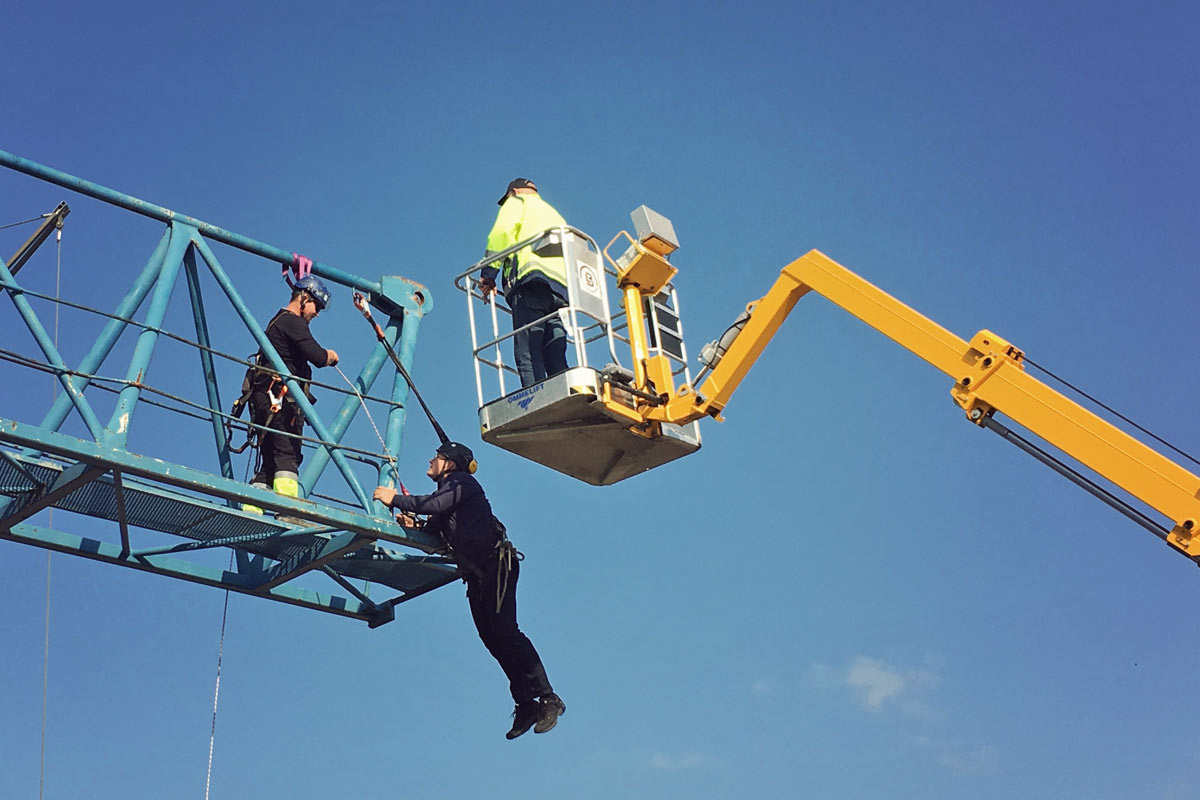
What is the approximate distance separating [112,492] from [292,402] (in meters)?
2.08

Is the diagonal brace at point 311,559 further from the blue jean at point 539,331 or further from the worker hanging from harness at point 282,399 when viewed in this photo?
the blue jean at point 539,331

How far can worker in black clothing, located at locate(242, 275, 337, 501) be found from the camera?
13.8 metres

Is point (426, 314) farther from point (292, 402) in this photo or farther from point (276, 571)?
point (276, 571)

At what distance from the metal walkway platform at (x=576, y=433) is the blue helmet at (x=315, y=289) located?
1962mm

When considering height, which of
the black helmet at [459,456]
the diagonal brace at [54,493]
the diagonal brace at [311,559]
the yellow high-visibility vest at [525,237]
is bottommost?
the diagonal brace at [54,493]

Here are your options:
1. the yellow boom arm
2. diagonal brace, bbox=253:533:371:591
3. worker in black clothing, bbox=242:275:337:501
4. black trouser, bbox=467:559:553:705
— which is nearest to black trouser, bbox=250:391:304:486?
worker in black clothing, bbox=242:275:337:501

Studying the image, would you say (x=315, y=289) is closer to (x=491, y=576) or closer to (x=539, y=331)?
(x=539, y=331)

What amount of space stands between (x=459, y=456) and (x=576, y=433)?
1.13 metres

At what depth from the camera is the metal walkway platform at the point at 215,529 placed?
1205cm

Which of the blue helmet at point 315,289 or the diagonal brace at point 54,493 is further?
the blue helmet at point 315,289

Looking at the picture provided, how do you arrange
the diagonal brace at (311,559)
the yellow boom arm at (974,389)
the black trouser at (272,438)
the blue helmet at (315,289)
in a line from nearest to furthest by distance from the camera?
the yellow boom arm at (974,389) < the diagonal brace at (311,559) < the black trouser at (272,438) < the blue helmet at (315,289)

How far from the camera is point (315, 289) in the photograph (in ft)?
48.4

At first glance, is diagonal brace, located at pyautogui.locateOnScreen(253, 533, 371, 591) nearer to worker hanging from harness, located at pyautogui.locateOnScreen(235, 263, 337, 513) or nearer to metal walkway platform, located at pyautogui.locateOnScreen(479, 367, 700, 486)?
worker hanging from harness, located at pyautogui.locateOnScreen(235, 263, 337, 513)

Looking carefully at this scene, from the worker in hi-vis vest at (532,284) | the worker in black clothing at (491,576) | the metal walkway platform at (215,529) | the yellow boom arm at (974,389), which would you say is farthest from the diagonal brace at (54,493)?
the yellow boom arm at (974,389)
